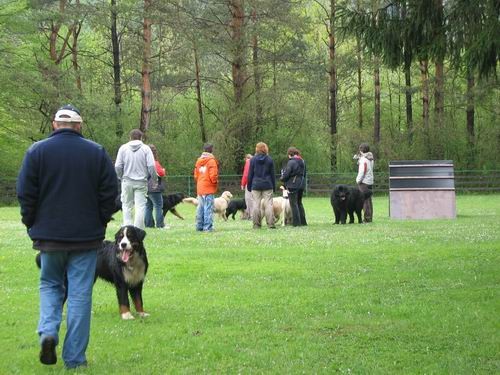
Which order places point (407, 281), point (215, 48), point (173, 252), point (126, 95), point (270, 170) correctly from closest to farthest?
point (407, 281) → point (173, 252) → point (270, 170) → point (215, 48) → point (126, 95)

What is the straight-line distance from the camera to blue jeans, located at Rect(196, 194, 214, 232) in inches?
720

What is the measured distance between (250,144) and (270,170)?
26.3 metres

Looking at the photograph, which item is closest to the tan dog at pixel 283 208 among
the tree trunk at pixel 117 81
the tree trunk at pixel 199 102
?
the tree trunk at pixel 117 81

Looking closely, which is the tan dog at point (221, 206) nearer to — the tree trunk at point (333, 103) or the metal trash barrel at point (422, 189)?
the metal trash barrel at point (422, 189)

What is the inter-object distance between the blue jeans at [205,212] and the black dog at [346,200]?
3.64 m

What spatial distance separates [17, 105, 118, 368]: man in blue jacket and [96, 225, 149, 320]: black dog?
6.00ft

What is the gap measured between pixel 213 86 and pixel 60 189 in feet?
137

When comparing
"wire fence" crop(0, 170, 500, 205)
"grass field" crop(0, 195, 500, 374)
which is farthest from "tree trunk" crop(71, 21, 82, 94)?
"grass field" crop(0, 195, 500, 374)

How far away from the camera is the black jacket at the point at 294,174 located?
1948 cm

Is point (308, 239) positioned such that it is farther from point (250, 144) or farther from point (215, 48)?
point (250, 144)

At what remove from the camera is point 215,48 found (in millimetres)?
39219

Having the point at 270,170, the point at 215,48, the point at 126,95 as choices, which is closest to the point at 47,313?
the point at 270,170

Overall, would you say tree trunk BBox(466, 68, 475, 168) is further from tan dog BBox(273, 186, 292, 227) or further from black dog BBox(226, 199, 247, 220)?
tan dog BBox(273, 186, 292, 227)

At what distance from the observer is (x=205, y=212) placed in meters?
18.5
